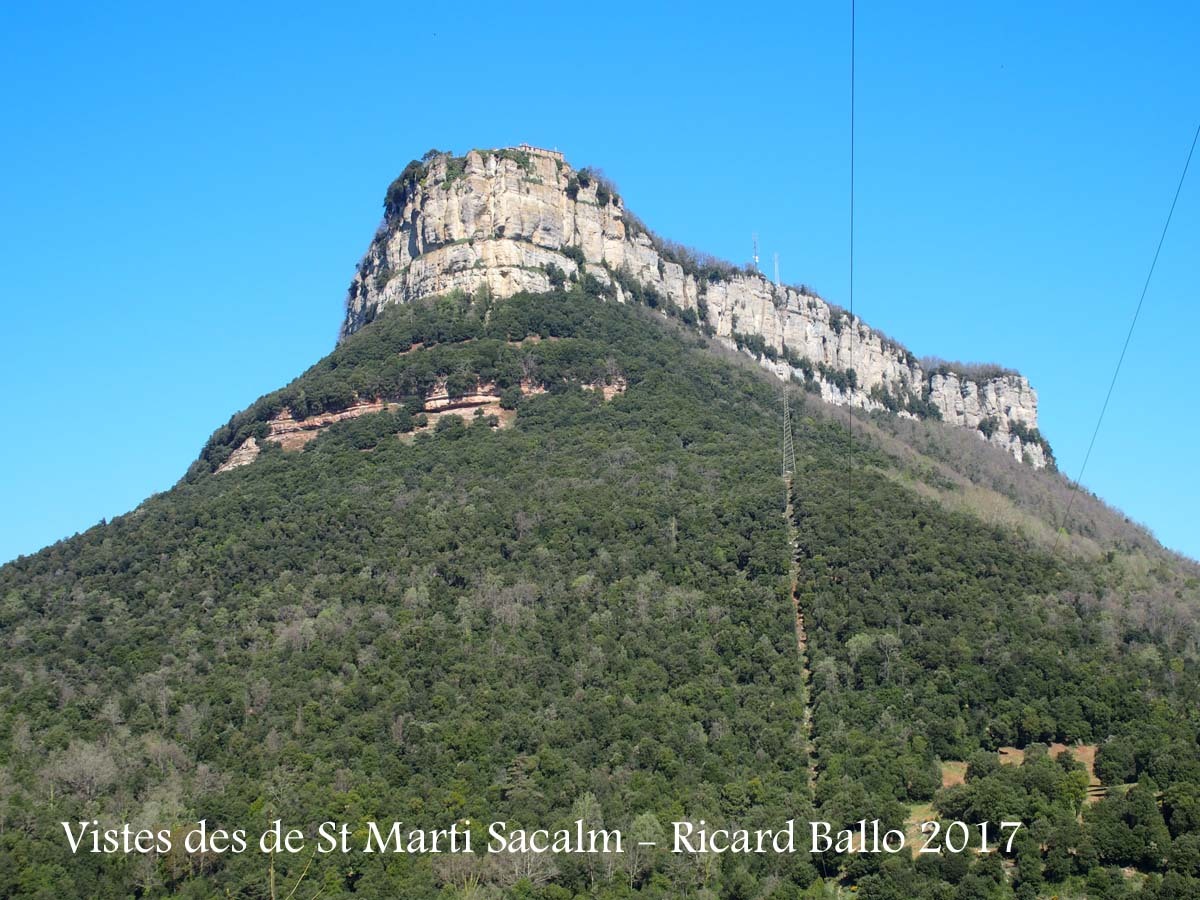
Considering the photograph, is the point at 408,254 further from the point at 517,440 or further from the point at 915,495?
the point at 915,495

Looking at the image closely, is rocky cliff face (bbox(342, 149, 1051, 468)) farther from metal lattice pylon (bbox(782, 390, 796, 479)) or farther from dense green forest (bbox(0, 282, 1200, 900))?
metal lattice pylon (bbox(782, 390, 796, 479))

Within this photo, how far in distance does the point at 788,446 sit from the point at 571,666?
32.4 m

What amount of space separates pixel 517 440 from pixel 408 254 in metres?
29.4

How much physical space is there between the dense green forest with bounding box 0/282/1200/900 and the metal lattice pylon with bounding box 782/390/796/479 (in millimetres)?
1600

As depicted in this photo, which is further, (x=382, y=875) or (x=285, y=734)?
(x=285, y=734)

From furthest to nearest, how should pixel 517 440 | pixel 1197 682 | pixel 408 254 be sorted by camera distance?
pixel 408 254 → pixel 517 440 → pixel 1197 682

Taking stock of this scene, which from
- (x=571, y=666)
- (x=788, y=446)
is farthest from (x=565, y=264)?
(x=571, y=666)

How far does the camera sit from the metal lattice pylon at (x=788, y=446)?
93750mm

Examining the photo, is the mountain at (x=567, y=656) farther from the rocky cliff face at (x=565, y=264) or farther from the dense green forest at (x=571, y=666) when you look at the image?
the rocky cliff face at (x=565, y=264)

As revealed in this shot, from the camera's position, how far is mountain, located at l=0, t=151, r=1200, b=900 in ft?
194

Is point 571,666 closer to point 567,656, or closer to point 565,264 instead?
point 567,656

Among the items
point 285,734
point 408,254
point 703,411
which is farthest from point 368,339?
point 285,734

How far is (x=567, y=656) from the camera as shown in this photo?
72688 mm

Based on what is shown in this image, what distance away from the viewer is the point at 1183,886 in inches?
2120
